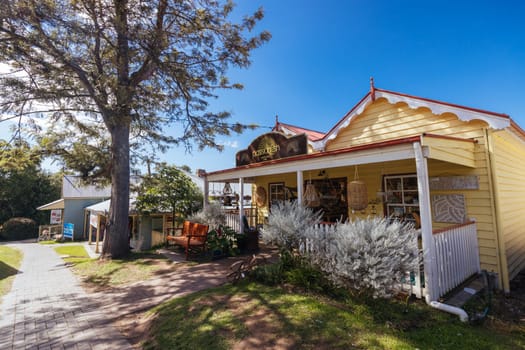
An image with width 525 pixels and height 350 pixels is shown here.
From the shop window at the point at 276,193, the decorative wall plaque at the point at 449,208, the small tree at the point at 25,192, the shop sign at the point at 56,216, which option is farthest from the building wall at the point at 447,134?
the small tree at the point at 25,192

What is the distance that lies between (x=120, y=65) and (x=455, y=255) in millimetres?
9632

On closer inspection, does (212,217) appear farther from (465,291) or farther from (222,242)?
(465,291)

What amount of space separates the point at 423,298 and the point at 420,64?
11.6m

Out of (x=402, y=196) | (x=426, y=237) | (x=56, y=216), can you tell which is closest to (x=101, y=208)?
(x=56, y=216)

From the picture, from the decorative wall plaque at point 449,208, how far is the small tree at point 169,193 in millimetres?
9360

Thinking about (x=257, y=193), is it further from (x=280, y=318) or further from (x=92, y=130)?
(x=280, y=318)

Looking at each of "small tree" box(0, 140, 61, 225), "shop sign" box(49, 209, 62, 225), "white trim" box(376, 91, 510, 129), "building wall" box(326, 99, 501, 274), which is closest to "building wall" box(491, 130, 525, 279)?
"building wall" box(326, 99, 501, 274)

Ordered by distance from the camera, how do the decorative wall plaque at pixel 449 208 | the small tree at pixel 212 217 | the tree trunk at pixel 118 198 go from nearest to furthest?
the decorative wall plaque at pixel 449 208
the tree trunk at pixel 118 198
the small tree at pixel 212 217

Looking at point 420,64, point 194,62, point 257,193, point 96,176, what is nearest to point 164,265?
point 96,176

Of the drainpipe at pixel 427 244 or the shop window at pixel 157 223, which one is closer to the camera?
the drainpipe at pixel 427 244

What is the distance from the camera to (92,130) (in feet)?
30.7

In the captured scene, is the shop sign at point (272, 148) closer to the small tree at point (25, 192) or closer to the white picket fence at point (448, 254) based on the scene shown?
the white picket fence at point (448, 254)

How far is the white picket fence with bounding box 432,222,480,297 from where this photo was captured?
4008 millimetres

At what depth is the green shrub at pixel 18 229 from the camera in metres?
22.0
